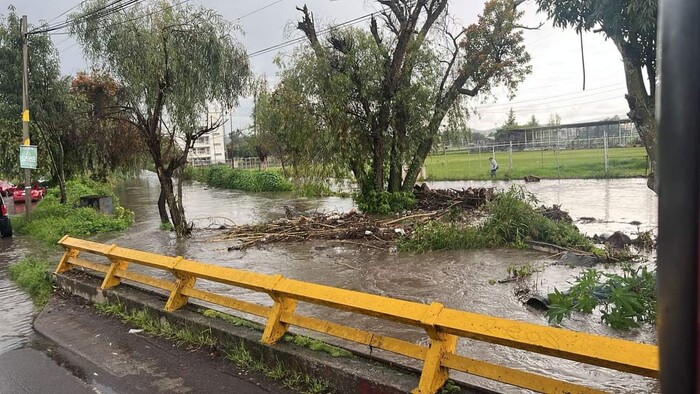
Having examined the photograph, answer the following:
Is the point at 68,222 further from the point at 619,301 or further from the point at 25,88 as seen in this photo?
the point at 619,301

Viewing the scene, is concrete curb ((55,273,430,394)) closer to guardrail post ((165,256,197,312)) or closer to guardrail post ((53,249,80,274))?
guardrail post ((165,256,197,312))

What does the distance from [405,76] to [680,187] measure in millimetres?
16362

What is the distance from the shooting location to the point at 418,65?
1723 centimetres

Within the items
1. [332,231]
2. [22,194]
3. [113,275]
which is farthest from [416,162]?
[22,194]

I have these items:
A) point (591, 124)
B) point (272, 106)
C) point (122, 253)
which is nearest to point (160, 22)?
point (272, 106)

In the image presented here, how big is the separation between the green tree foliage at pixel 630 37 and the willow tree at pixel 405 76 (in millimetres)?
11185

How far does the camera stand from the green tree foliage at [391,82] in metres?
16.6

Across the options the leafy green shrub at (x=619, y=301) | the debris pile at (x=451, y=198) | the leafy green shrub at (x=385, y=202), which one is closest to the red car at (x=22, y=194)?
the leafy green shrub at (x=385, y=202)

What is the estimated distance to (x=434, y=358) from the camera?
147 inches

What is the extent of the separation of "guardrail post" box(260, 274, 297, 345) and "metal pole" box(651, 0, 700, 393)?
3994mm

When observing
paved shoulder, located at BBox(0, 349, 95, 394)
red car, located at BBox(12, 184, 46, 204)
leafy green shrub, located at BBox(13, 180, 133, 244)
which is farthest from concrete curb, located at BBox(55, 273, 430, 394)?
red car, located at BBox(12, 184, 46, 204)

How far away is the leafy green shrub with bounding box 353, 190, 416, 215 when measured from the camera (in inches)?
704

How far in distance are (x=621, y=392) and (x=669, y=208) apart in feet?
12.2

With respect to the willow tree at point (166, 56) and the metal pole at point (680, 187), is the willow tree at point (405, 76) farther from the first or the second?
the metal pole at point (680, 187)
